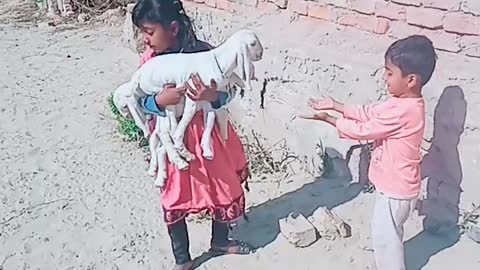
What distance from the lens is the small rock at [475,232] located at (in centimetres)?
305

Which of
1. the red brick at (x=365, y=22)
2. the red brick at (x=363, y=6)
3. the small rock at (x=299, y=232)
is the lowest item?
the small rock at (x=299, y=232)

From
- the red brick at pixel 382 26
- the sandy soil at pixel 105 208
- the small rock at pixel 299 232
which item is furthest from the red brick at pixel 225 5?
the small rock at pixel 299 232

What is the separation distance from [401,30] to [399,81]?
108 centimetres

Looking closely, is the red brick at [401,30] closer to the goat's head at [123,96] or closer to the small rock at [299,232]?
the small rock at [299,232]

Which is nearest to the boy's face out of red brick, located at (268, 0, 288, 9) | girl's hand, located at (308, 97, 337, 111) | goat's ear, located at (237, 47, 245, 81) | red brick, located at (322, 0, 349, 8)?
girl's hand, located at (308, 97, 337, 111)

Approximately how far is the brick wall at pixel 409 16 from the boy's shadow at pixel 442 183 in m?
0.33

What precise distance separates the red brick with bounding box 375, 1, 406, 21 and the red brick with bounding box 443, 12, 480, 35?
0.28m

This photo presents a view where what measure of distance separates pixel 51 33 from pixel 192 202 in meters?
4.91

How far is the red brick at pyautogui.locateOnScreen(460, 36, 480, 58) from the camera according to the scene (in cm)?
324

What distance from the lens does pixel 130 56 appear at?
6.16 meters

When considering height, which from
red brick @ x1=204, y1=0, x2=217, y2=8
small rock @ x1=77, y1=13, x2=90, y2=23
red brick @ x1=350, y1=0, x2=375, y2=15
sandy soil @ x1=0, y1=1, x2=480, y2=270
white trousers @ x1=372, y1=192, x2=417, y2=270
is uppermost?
red brick @ x1=350, y1=0, x2=375, y2=15

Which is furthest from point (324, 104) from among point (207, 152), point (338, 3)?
point (338, 3)

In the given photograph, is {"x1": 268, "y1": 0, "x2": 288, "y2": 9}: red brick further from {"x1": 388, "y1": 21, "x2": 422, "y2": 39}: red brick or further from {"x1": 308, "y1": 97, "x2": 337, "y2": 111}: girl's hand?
{"x1": 308, "y1": 97, "x2": 337, "y2": 111}: girl's hand

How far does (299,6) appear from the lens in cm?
419
